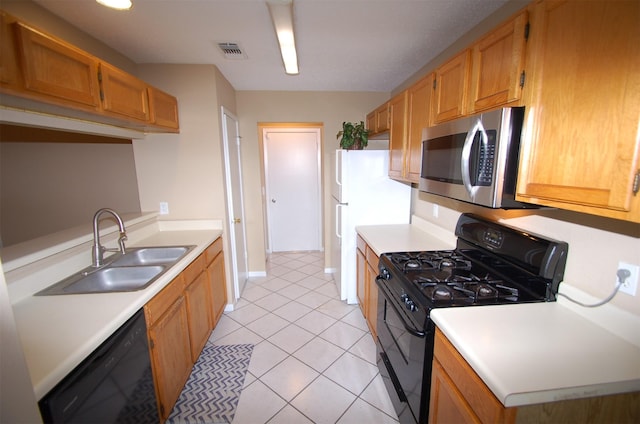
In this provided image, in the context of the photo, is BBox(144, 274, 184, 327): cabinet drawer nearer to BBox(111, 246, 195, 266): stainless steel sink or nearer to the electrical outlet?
BBox(111, 246, 195, 266): stainless steel sink

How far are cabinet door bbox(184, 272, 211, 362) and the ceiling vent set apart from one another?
1.82m

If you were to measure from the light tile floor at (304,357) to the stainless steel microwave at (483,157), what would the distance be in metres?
1.46

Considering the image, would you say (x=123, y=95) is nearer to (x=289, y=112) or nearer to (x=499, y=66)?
(x=289, y=112)

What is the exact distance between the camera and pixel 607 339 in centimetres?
100

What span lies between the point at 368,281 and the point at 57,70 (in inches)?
95.0

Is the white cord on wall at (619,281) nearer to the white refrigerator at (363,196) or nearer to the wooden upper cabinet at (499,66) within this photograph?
the wooden upper cabinet at (499,66)

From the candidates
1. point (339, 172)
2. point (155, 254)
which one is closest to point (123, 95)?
point (155, 254)

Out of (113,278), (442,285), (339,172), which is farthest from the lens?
(339,172)

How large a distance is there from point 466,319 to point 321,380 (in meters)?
1.29

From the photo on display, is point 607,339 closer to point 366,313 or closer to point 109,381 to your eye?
point 366,313

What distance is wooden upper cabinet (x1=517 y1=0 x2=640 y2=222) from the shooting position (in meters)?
0.73

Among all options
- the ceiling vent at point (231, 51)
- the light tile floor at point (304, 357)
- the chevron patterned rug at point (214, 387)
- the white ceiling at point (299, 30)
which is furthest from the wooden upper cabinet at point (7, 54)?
the light tile floor at point (304, 357)

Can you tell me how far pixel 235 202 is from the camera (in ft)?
9.73

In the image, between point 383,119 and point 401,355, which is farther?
point 383,119
